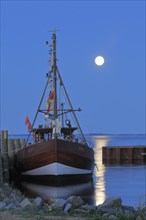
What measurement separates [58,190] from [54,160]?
3.52 metres

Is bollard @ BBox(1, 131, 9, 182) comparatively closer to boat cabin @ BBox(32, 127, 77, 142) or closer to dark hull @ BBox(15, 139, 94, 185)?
dark hull @ BBox(15, 139, 94, 185)

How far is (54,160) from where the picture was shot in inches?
1158

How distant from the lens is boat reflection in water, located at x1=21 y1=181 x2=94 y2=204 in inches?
928

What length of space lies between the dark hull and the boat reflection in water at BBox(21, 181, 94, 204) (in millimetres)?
1168

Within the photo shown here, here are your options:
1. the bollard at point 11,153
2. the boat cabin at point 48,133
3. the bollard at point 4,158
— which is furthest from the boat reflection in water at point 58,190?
the bollard at point 11,153

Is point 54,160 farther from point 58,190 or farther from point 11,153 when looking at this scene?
point 11,153

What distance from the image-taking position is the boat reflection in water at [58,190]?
2356 centimetres

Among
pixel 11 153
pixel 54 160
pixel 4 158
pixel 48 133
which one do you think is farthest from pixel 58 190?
pixel 11 153

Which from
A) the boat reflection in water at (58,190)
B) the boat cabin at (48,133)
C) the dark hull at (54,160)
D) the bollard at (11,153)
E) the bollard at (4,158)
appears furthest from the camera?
the bollard at (11,153)

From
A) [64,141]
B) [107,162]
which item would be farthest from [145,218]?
[107,162]

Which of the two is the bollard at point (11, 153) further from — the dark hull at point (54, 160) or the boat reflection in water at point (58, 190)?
the boat reflection in water at point (58, 190)

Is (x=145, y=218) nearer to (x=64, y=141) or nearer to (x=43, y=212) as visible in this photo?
(x=43, y=212)

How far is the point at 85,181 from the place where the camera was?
102 ft

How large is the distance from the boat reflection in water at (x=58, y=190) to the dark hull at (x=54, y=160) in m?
1.17
